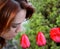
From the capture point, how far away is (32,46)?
2111 mm

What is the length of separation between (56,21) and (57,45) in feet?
0.74

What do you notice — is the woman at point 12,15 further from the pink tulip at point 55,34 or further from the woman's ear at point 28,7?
the pink tulip at point 55,34

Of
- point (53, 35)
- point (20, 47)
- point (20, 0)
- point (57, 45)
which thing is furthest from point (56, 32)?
point (20, 0)

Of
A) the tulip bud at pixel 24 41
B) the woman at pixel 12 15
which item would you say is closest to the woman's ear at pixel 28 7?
A: the woman at pixel 12 15

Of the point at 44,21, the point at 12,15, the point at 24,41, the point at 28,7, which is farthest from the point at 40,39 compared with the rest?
the point at 12,15

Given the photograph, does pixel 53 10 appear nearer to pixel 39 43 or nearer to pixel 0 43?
pixel 39 43

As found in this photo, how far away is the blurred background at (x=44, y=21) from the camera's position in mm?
2115

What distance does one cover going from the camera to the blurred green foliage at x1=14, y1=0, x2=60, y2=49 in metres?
2.12

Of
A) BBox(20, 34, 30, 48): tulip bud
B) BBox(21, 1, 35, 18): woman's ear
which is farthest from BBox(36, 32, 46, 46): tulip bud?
BBox(21, 1, 35, 18): woman's ear

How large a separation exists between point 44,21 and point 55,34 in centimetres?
30

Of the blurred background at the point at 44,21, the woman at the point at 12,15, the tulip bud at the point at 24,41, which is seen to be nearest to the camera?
the woman at the point at 12,15

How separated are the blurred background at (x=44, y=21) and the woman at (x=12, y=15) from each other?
2.62 feet

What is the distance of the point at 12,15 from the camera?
3.64ft

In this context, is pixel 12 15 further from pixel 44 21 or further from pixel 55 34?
pixel 44 21
